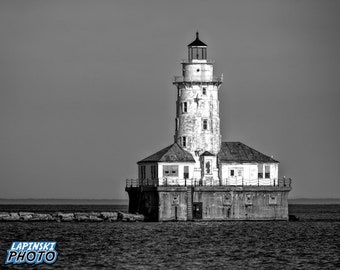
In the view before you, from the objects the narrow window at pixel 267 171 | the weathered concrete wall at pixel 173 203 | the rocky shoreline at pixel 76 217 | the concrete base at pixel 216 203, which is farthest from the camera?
the rocky shoreline at pixel 76 217

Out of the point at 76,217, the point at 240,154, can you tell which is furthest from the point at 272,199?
the point at 76,217

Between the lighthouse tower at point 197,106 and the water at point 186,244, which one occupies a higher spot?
the lighthouse tower at point 197,106

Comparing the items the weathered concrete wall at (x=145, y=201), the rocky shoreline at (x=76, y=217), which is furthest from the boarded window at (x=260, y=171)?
the rocky shoreline at (x=76, y=217)

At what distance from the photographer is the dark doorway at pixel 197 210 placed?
94000mm

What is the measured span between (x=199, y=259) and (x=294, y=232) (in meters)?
23.9

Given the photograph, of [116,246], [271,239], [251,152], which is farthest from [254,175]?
[116,246]

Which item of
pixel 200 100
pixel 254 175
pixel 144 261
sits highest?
pixel 200 100

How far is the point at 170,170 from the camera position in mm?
95438

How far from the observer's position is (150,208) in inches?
3765

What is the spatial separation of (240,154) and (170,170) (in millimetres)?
6701

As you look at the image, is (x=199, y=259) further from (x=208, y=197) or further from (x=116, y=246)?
(x=208, y=197)

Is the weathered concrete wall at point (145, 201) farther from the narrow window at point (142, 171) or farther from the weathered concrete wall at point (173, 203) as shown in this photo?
the narrow window at point (142, 171)

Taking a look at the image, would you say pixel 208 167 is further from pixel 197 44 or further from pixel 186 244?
pixel 186 244

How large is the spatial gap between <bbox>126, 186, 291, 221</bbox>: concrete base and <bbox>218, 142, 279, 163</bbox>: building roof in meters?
3.28
